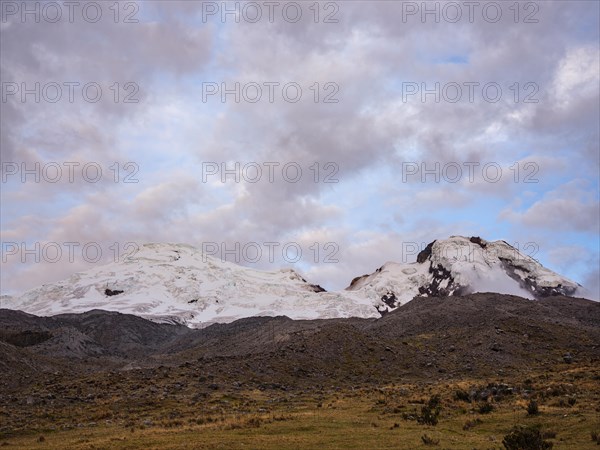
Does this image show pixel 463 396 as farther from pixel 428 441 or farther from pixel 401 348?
pixel 401 348

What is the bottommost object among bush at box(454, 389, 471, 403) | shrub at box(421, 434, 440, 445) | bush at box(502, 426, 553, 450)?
shrub at box(421, 434, 440, 445)

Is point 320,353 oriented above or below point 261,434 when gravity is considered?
above

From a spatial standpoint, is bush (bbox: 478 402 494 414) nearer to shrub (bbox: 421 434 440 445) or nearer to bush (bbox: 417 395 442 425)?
bush (bbox: 417 395 442 425)

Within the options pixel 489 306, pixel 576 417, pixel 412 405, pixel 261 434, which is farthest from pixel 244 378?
pixel 489 306

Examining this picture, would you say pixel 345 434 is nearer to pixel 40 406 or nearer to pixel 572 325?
pixel 40 406

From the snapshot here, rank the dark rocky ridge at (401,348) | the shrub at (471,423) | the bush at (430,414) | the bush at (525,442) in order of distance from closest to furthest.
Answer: the bush at (525,442) < the shrub at (471,423) < the bush at (430,414) < the dark rocky ridge at (401,348)

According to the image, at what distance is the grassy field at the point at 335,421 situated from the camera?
87.2 ft

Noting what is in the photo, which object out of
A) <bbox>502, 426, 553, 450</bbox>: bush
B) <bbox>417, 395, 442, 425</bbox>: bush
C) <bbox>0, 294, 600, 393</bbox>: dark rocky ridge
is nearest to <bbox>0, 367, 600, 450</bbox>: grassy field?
<bbox>417, 395, 442, 425</bbox>: bush

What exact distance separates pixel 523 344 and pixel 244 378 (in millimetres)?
36197

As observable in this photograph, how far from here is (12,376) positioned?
60.9 metres

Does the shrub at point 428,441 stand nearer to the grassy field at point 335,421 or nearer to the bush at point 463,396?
the grassy field at point 335,421

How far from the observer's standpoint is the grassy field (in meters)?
26.6

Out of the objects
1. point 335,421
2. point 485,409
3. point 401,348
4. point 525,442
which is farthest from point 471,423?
point 401,348

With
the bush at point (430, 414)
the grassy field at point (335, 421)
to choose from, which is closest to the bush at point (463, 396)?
the grassy field at point (335, 421)
